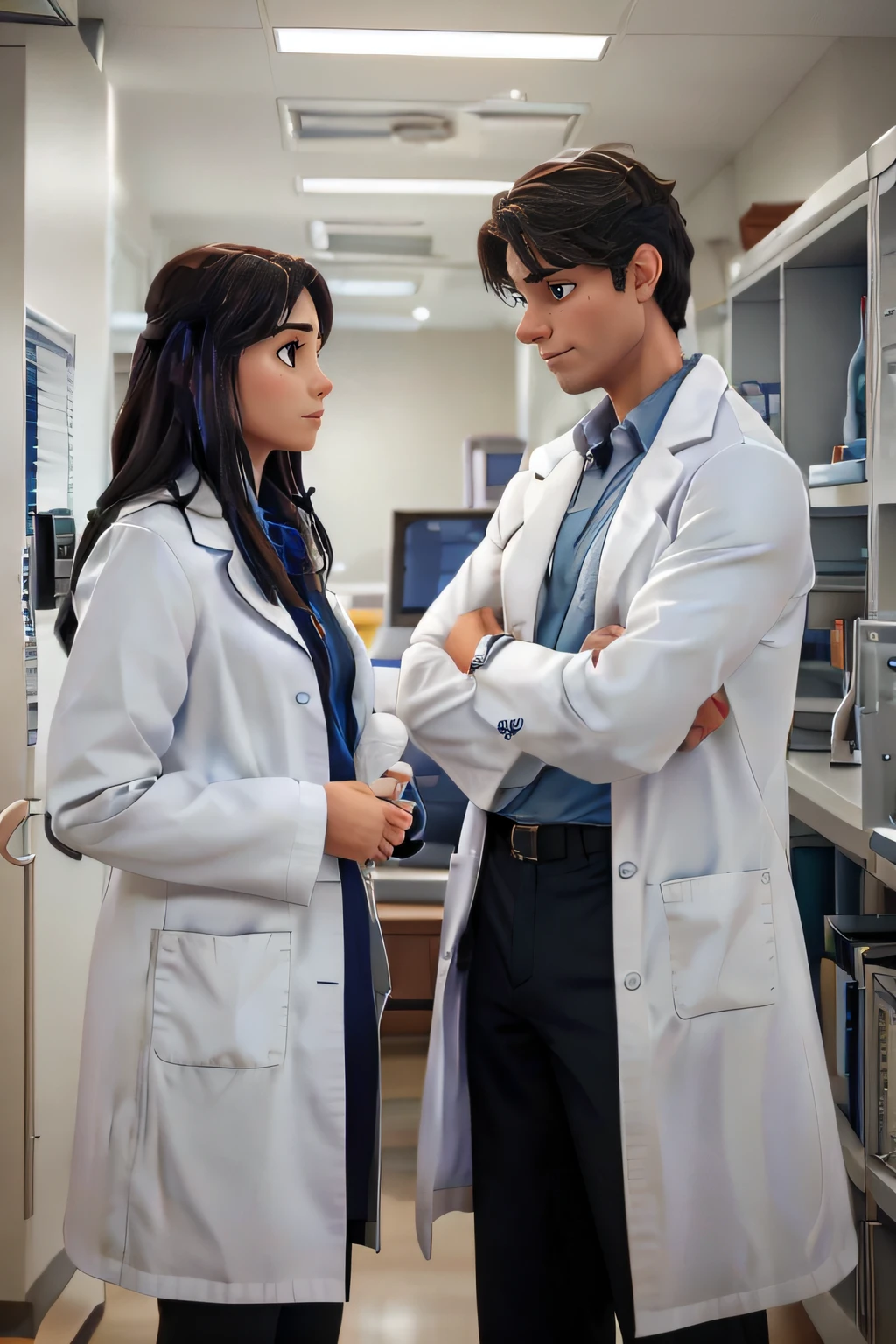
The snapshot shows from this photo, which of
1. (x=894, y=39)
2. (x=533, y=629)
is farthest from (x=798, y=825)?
(x=894, y=39)

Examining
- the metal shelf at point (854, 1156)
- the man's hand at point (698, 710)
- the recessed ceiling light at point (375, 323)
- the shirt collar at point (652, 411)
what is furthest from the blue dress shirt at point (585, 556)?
the recessed ceiling light at point (375, 323)

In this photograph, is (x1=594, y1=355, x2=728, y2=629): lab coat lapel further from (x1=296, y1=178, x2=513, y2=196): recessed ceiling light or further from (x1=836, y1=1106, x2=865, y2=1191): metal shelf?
(x1=296, y1=178, x2=513, y2=196): recessed ceiling light

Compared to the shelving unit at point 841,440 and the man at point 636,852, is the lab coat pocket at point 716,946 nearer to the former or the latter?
the man at point 636,852

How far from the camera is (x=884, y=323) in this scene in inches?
70.0

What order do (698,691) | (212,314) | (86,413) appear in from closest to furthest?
(698,691)
(212,314)
(86,413)

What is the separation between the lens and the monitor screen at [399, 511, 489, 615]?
9.33 feet

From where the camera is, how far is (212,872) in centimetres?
125

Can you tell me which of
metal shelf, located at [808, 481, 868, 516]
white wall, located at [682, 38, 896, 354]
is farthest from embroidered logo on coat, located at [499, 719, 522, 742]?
white wall, located at [682, 38, 896, 354]

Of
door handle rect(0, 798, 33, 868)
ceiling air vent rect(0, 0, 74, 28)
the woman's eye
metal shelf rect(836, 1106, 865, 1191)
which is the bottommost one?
metal shelf rect(836, 1106, 865, 1191)

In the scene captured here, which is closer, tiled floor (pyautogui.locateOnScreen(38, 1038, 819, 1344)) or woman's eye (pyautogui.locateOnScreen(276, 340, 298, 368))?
woman's eye (pyautogui.locateOnScreen(276, 340, 298, 368))

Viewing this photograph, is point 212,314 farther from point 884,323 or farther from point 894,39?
point 894,39

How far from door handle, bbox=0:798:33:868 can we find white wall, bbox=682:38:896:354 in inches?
76.6

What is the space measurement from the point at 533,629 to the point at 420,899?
1704 mm

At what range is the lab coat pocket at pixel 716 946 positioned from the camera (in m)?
1.33
